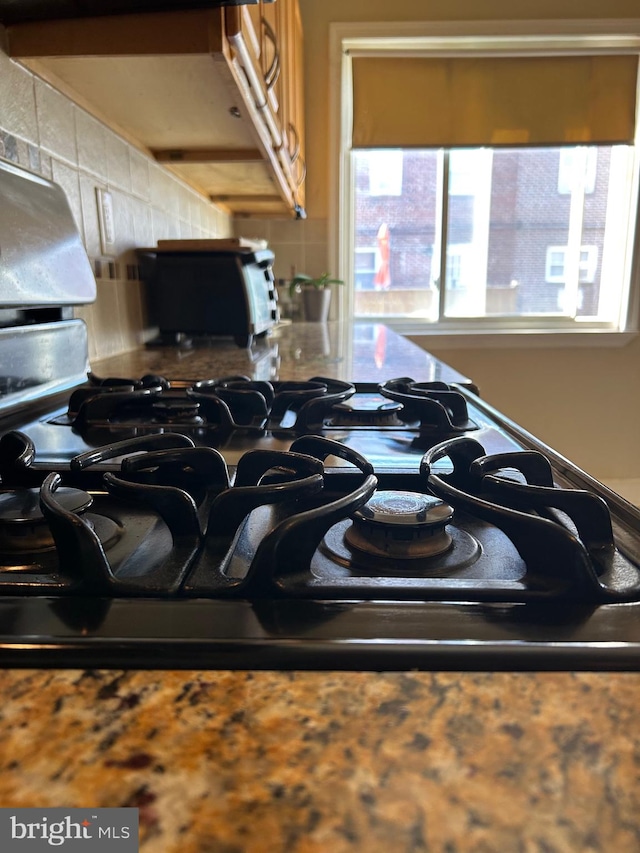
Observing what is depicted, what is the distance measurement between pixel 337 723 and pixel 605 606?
144mm

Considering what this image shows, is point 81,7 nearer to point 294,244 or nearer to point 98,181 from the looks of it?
point 98,181

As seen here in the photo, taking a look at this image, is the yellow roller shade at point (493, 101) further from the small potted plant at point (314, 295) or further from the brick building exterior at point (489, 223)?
the small potted plant at point (314, 295)

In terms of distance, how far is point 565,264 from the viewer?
294cm

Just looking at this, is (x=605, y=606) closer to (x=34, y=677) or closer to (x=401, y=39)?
(x=34, y=677)

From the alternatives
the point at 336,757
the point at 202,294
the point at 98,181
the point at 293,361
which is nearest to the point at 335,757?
the point at 336,757

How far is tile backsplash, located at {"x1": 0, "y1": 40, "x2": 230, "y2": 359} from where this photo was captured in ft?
2.81

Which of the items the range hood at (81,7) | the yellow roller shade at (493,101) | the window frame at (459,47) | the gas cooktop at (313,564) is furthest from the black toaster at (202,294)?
the yellow roller shade at (493,101)

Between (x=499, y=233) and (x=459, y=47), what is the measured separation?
0.83m

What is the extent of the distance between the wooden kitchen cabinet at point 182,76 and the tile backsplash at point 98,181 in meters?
0.03

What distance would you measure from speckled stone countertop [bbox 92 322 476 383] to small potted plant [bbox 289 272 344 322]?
2.85 ft

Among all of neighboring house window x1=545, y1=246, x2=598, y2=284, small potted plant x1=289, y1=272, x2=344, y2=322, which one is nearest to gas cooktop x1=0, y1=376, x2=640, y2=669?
small potted plant x1=289, y1=272, x2=344, y2=322

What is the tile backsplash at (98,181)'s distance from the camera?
85 centimetres

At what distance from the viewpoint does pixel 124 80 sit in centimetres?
96

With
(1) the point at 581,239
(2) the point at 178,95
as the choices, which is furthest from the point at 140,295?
(1) the point at 581,239
